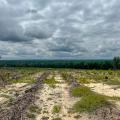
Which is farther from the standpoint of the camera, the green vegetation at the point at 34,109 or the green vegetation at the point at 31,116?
the green vegetation at the point at 34,109

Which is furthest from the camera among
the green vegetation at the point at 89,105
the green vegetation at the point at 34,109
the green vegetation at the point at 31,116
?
the green vegetation at the point at 89,105

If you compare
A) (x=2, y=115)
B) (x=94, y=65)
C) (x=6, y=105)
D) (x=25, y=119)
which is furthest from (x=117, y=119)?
(x=94, y=65)

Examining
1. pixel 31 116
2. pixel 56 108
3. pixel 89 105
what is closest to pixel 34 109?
pixel 56 108

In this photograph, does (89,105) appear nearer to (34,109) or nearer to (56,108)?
(56,108)

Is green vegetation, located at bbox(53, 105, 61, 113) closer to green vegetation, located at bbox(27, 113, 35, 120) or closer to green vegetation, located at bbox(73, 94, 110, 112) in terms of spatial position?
green vegetation, located at bbox(73, 94, 110, 112)

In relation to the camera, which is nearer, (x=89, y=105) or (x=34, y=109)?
(x=34, y=109)

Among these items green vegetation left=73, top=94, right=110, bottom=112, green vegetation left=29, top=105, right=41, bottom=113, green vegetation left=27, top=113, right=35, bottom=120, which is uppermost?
green vegetation left=73, top=94, right=110, bottom=112

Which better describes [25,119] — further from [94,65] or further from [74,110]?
[94,65]

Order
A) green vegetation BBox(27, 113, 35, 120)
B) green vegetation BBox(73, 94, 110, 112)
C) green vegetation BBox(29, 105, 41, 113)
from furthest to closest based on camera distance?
green vegetation BBox(73, 94, 110, 112), green vegetation BBox(29, 105, 41, 113), green vegetation BBox(27, 113, 35, 120)

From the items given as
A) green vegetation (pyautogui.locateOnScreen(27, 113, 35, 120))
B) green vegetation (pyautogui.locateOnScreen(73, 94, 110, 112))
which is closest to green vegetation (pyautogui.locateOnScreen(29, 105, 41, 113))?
green vegetation (pyautogui.locateOnScreen(27, 113, 35, 120))

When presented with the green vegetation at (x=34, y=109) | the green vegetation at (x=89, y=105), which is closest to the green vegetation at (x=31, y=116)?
the green vegetation at (x=34, y=109)

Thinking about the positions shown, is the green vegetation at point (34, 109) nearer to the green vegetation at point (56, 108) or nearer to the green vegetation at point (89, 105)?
the green vegetation at point (56, 108)

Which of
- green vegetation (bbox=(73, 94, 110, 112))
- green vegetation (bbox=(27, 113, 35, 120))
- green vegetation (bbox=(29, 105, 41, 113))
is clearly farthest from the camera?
green vegetation (bbox=(73, 94, 110, 112))

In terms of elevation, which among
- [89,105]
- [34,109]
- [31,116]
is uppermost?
[89,105]
